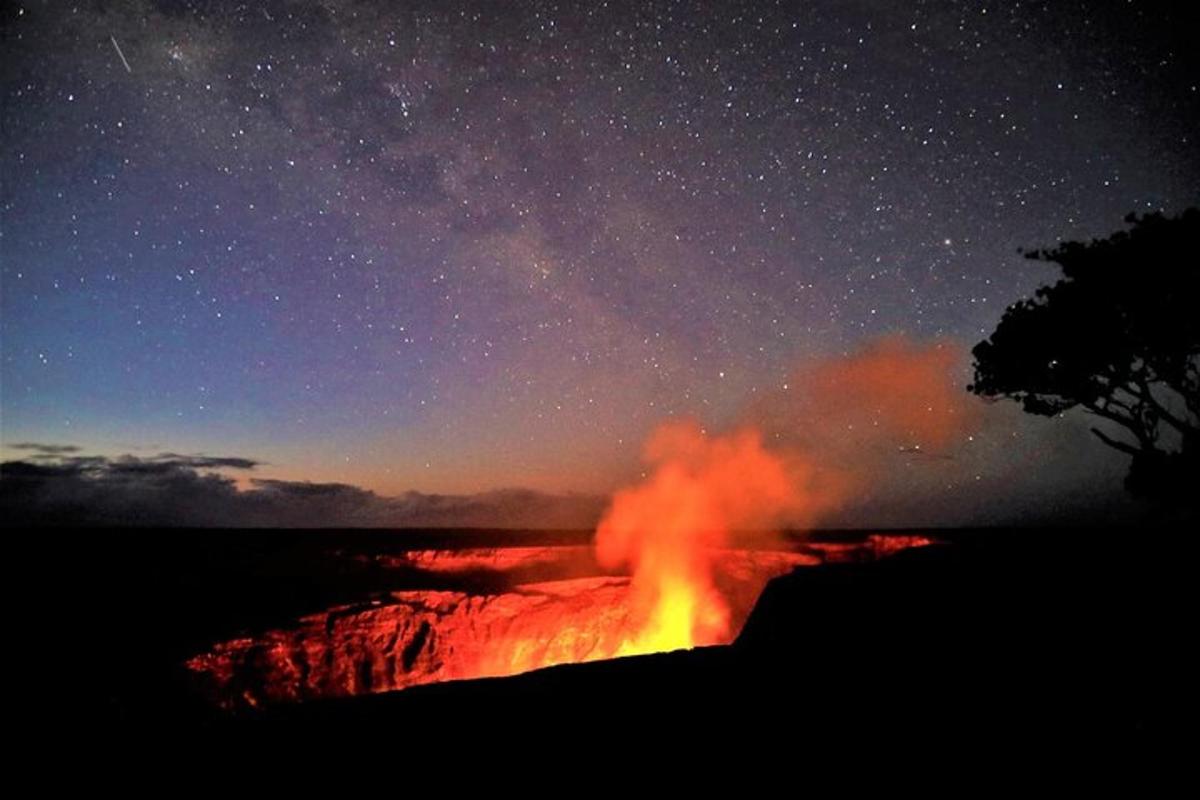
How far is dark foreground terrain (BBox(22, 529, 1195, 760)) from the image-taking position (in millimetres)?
4191

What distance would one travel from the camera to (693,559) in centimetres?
2355

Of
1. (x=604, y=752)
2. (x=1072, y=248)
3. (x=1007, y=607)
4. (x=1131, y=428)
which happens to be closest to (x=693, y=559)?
(x=1131, y=428)

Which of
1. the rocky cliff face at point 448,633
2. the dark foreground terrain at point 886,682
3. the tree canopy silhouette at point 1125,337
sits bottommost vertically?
the rocky cliff face at point 448,633

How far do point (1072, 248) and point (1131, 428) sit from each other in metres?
4.79

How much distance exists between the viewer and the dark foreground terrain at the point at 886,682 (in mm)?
4191

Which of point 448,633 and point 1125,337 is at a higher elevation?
point 1125,337

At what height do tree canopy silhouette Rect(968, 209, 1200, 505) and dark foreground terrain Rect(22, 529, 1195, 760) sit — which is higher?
tree canopy silhouette Rect(968, 209, 1200, 505)

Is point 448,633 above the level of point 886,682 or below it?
below

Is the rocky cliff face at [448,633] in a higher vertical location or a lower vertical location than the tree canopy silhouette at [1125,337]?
lower

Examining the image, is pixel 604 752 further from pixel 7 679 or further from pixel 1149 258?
pixel 1149 258

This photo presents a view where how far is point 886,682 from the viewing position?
5.11m

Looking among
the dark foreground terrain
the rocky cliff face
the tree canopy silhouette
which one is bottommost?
the rocky cliff face

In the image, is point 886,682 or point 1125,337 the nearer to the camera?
point 886,682

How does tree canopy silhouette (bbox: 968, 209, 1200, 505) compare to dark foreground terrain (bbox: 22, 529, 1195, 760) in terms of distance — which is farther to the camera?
tree canopy silhouette (bbox: 968, 209, 1200, 505)
